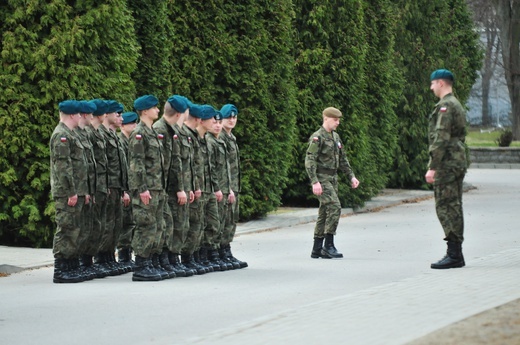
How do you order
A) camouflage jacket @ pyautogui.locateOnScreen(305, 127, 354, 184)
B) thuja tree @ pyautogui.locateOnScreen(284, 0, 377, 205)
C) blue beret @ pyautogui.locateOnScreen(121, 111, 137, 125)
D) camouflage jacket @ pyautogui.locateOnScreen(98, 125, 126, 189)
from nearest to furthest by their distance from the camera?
camouflage jacket @ pyautogui.locateOnScreen(98, 125, 126, 189)
blue beret @ pyautogui.locateOnScreen(121, 111, 137, 125)
camouflage jacket @ pyautogui.locateOnScreen(305, 127, 354, 184)
thuja tree @ pyautogui.locateOnScreen(284, 0, 377, 205)

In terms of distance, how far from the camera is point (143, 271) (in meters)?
14.0

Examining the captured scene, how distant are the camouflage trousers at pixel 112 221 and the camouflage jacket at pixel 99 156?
0.64ft

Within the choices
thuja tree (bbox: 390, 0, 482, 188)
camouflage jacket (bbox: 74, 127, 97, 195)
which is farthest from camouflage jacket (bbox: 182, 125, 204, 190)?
thuja tree (bbox: 390, 0, 482, 188)

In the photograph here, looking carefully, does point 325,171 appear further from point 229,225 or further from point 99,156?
point 99,156

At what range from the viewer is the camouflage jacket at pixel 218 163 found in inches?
617

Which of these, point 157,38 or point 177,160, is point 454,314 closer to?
point 177,160

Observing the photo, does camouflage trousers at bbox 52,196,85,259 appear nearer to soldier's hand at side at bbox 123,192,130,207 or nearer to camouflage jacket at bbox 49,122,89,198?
camouflage jacket at bbox 49,122,89,198

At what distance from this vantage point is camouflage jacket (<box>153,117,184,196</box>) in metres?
14.5

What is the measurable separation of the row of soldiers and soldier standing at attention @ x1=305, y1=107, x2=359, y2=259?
52.9 inches

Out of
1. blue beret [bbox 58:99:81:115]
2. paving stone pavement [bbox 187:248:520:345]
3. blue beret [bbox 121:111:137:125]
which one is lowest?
paving stone pavement [bbox 187:248:520:345]

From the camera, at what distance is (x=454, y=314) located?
10086 millimetres

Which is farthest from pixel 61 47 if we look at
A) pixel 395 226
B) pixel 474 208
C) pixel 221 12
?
pixel 474 208

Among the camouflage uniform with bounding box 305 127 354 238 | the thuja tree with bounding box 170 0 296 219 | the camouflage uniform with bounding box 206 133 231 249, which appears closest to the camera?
the camouflage uniform with bounding box 206 133 231 249

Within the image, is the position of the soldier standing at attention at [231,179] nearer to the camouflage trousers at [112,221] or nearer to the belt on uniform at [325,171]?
the camouflage trousers at [112,221]
